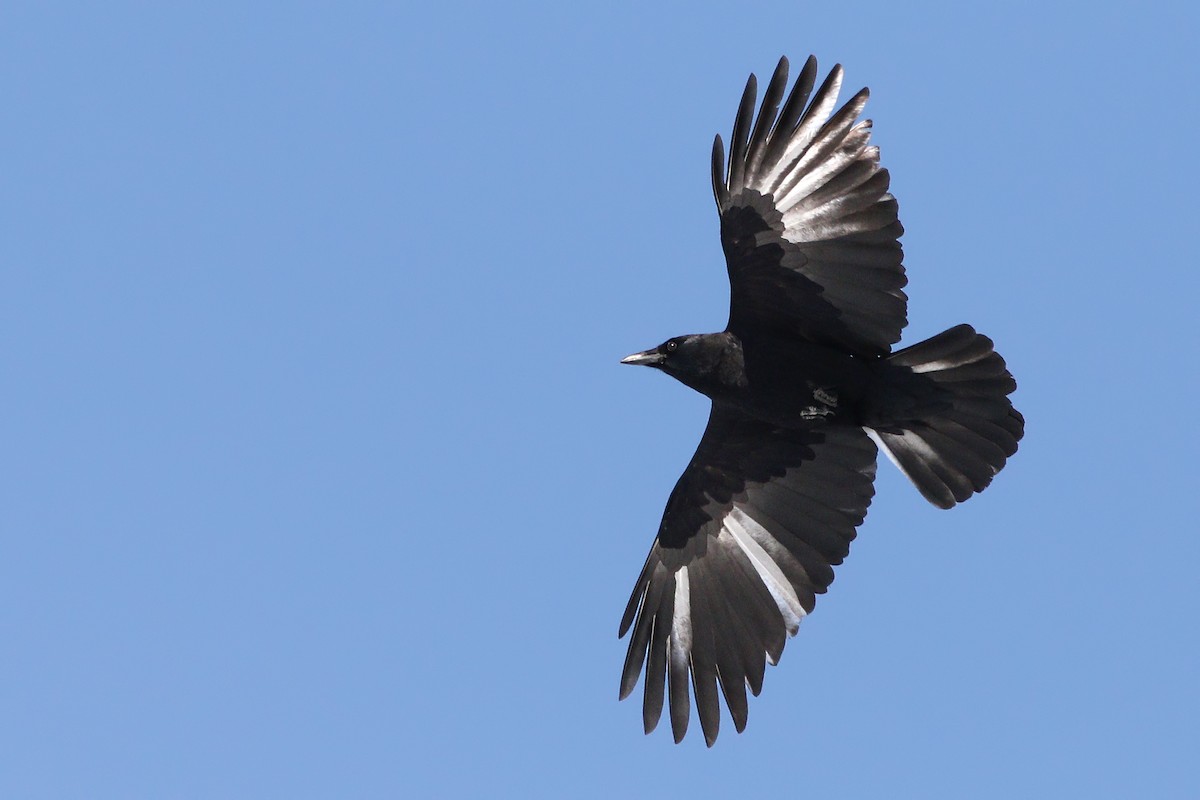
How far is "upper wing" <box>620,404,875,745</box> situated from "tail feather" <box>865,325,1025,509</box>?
0.52 meters

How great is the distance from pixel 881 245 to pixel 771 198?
2.66 feet

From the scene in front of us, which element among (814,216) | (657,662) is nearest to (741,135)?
(814,216)

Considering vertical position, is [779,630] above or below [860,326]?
below

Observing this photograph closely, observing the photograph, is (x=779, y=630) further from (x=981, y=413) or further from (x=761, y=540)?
(x=981, y=413)

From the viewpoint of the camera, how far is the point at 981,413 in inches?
410

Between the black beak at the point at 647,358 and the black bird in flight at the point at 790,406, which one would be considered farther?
the black beak at the point at 647,358

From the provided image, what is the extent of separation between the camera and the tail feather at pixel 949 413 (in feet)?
33.7

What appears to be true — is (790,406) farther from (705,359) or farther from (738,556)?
(738,556)

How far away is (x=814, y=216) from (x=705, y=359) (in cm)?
135

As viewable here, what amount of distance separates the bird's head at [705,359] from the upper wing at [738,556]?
3.21 feet

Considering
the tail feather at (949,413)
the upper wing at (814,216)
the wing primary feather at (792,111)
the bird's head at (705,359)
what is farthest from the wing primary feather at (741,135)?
the tail feather at (949,413)

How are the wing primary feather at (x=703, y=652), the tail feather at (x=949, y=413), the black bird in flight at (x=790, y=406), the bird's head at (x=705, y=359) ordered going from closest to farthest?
1. the black bird in flight at (x=790, y=406)
2. the tail feather at (x=949, y=413)
3. the bird's head at (x=705, y=359)
4. the wing primary feather at (x=703, y=652)

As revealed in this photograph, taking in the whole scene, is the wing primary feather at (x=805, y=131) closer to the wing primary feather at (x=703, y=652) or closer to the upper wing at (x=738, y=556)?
the upper wing at (x=738, y=556)

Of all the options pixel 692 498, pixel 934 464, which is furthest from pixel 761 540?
pixel 934 464
